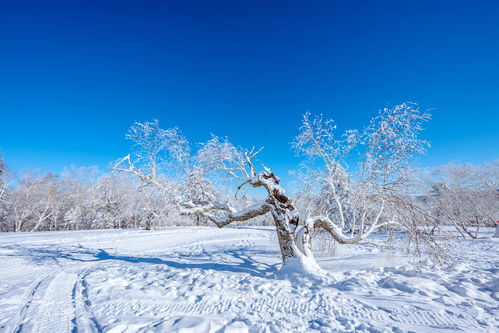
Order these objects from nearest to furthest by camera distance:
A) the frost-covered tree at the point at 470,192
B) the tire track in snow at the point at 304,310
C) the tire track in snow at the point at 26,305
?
1. the tire track in snow at the point at 304,310
2. the tire track in snow at the point at 26,305
3. the frost-covered tree at the point at 470,192

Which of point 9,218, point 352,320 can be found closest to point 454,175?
point 352,320

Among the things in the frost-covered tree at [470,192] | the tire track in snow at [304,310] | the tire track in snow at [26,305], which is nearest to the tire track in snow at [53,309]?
the tire track in snow at [26,305]

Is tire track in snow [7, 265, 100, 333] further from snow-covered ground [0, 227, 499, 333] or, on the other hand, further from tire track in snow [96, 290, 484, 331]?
tire track in snow [96, 290, 484, 331]

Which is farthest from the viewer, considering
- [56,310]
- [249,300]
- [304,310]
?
[249,300]

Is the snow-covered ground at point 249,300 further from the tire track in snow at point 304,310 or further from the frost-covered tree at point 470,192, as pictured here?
the frost-covered tree at point 470,192

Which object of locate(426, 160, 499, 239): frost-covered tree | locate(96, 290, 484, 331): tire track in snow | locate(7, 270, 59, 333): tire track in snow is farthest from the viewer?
locate(426, 160, 499, 239): frost-covered tree

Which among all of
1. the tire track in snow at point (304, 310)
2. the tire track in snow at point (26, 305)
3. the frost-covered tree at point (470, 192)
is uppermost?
the frost-covered tree at point (470, 192)

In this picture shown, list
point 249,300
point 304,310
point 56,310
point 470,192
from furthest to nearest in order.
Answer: point 470,192 → point 249,300 → point 56,310 → point 304,310

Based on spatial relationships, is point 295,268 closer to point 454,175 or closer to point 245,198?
point 245,198

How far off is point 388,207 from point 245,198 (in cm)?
472

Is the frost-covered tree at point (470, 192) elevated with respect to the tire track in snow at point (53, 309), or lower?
elevated

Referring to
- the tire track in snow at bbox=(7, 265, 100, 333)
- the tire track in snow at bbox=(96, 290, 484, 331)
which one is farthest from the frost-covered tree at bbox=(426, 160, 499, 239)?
the tire track in snow at bbox=(7, 265, 100, 333)

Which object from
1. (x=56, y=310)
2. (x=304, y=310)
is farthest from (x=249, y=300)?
(x=56, y=310)

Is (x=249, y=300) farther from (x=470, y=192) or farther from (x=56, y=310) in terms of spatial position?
(x=470, y=192)
